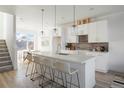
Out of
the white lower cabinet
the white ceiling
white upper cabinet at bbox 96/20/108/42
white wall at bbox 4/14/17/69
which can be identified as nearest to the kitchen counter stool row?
white wall at bbox 4/14/17/69

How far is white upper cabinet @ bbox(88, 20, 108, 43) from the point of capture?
4559 mm

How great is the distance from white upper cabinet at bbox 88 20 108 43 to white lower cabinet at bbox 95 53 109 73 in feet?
2.46

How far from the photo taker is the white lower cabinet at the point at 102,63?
14.6 ft

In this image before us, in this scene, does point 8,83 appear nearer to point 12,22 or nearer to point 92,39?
point 12,22

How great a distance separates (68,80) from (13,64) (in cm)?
335

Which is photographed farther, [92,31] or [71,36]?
[71,36]

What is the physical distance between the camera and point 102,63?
4.56 metres

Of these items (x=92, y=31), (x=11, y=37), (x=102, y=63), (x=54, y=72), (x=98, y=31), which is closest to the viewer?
(x=54, y=72)

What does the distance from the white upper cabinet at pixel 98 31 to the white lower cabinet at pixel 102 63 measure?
75 cm

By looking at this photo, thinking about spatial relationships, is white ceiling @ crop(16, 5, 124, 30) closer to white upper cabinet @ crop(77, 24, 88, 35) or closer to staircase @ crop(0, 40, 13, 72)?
white upper cabinet @ crop(77, 24, 88, 35)

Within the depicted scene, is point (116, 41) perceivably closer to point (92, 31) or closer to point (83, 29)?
point (92, 31)

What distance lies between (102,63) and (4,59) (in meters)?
4.71

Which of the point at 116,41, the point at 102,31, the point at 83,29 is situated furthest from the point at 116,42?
the point at 83,29
